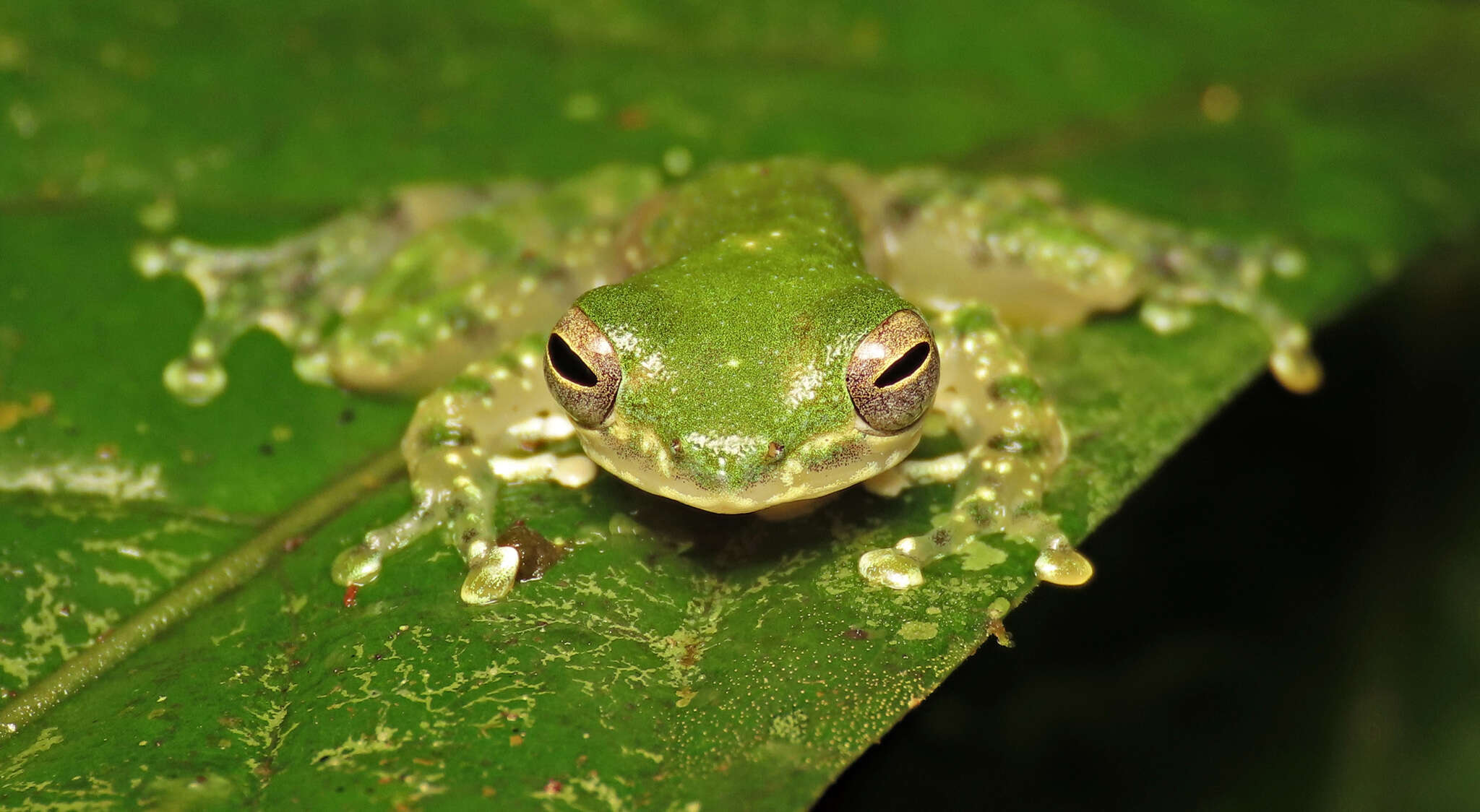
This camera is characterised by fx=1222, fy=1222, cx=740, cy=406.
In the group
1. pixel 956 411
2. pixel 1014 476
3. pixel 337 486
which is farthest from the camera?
pixel 956 411

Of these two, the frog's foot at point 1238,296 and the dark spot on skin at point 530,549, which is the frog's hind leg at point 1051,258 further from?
the dark spot on skin at point 530,549

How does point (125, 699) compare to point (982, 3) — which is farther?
point (982, 3)

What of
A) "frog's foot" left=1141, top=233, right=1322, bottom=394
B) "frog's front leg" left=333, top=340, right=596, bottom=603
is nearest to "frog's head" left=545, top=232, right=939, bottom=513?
"frog's front leg" left=333, top=340, right=596, bottom=603

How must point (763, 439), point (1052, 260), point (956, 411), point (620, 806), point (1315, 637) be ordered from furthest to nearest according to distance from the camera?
point (1315, 637) → point (1052, 260) → point (956, 411) → point (763, 439) → point (620, 806)

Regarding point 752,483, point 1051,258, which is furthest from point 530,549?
point 1051,258

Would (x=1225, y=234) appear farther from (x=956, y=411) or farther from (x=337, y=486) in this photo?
(x=337, y=486)

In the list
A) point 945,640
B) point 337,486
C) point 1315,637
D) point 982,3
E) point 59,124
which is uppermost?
point 59,124

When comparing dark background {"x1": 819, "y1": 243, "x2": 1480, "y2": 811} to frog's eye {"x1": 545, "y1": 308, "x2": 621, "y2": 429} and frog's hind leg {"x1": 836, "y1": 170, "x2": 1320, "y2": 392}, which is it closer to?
frog's hind leg {"x1": 836, "y1": 170, "x2": 1320, "y2": 392}

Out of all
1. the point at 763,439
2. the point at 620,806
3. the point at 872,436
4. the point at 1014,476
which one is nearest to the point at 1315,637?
the point at 1014,476
